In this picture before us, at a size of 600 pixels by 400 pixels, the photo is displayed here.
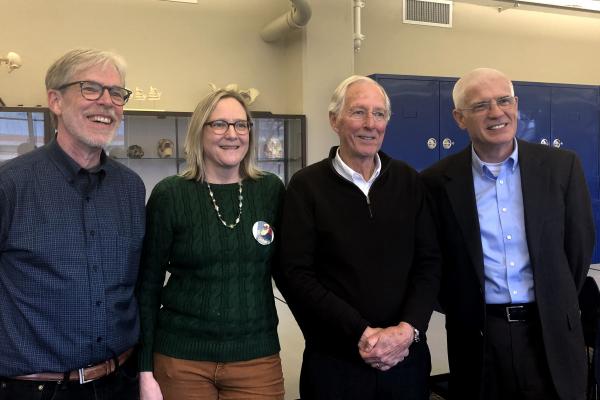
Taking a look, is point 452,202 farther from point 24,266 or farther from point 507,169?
point 24,266

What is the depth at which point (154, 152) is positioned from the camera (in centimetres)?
516

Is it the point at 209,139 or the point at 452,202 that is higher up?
the point at 209,139

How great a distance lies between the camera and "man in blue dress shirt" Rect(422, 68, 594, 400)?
186 cm

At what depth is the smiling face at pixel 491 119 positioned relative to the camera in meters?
1.98

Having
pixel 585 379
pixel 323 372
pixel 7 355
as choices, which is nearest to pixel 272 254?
pixel 323 372

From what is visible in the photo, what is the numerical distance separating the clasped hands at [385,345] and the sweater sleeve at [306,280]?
34 mm

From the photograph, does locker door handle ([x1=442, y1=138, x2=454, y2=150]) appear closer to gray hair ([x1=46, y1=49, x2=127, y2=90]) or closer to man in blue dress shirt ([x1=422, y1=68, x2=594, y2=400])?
man in blue dress shirt ([x1=422, y1=68, x2=594, y2=400])

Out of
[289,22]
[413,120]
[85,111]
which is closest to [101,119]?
[85,111]

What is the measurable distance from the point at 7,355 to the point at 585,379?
1894mm

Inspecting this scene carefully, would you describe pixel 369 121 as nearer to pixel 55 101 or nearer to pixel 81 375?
pixel 55 101

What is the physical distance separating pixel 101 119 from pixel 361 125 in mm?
844

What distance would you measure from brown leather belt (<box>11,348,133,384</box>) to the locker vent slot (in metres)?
5.43

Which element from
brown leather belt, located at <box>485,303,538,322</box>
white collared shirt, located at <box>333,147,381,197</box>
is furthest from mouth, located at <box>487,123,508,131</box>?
brown leather belt, located at <box>485,303,538,322</box>

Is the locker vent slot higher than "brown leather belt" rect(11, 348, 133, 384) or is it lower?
higher
